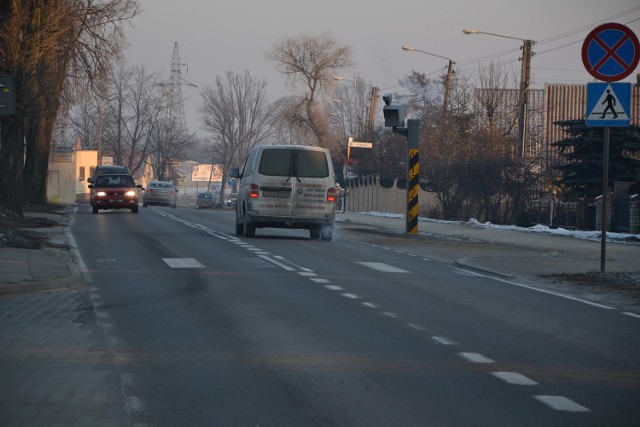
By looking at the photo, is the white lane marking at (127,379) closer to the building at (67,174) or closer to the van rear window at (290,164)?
the van rear window at (290,164)

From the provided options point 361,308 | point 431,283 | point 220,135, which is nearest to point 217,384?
point 361,308

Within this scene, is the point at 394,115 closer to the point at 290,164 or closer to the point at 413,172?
the point at 413,172

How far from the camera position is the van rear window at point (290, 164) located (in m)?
26.2

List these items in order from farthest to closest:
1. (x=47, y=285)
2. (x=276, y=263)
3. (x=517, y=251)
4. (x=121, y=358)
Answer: (x=517, y=251) → (x=276, y=263) → (x=47, y=285) → (x=121, y=358)

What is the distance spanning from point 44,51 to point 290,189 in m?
10.8

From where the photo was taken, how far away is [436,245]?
1057 inches

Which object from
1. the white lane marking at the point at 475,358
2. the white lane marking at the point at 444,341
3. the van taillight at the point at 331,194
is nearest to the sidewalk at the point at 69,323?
the van taillight at the point at 331,194

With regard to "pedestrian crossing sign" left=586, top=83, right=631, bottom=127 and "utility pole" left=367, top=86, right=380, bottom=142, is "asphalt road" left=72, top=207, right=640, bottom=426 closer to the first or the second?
"pedestrian crossing sign" left=586, top=83, right=631, bottom=127

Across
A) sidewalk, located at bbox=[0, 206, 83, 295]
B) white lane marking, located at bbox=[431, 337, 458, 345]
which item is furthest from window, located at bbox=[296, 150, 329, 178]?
white lane marking, located at bbox=[431, 337, 458, 345]

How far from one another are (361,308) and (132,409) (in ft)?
19.2

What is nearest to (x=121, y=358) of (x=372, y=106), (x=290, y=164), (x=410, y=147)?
(x=290, y=164)

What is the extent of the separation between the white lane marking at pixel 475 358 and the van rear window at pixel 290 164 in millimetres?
16961

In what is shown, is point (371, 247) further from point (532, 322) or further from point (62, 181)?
point (62, 181)

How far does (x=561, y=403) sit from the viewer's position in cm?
736
